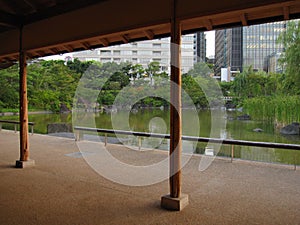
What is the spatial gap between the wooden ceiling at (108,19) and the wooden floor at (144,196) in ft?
6.20

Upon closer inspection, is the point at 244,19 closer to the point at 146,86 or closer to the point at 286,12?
the point at 286,12

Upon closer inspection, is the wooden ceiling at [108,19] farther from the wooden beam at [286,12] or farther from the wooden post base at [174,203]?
the wooden post base at [174,203]

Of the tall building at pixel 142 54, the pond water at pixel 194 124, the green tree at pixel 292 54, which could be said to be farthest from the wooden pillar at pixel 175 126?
the tall building at pixel 142 54

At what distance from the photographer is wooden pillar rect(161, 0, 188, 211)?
2814 millimetres

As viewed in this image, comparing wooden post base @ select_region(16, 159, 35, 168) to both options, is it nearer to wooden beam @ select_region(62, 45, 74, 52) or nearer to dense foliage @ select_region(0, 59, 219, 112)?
wooden beam @ select_region(62, 45, 74, 52)

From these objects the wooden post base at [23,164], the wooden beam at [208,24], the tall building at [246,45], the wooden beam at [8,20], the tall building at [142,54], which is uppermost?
the tall building at [246,45]

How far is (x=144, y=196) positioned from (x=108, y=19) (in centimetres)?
214

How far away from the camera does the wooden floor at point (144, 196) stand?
2.62m

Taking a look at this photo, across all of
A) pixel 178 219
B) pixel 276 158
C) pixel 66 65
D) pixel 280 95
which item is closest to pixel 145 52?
pixel 66 65

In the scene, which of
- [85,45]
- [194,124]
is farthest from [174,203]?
[194,124]

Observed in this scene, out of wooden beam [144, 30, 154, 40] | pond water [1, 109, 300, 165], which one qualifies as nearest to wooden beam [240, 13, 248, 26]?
wooden beam [144, 30, 154, 40]

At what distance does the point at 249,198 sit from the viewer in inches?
123

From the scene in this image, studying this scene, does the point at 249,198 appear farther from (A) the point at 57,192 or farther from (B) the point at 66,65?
(B) the point at 66,65

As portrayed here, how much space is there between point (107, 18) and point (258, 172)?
124 inches
